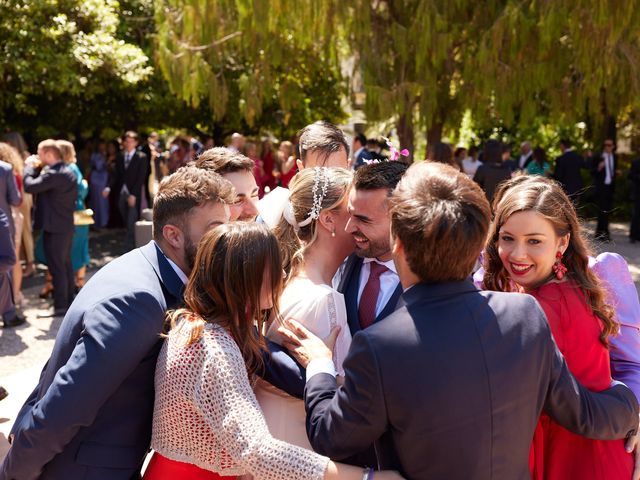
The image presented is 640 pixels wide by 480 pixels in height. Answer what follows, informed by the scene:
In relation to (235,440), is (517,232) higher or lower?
higher

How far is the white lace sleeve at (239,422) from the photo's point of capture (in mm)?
2018

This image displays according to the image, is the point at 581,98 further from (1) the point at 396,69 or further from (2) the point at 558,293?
(2) the point at 558,293

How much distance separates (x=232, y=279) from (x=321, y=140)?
3.02m

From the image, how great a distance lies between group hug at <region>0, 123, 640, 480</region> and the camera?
6.31ft

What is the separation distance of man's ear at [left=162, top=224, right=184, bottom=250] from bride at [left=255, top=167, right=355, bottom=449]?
438 millimetres

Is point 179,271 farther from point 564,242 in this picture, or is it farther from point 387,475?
point 564,242

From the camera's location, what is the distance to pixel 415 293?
200 cm

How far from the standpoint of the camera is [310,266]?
9.73ft

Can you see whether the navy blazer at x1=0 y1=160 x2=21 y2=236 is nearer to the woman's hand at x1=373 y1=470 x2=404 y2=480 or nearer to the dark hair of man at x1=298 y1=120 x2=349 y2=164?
the dark hair of man at x1=298 y1=120 x2=349 y2=164

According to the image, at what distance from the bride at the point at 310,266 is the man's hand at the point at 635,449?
3.29 ft

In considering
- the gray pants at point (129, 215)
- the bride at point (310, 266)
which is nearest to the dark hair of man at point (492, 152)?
the gray pants at point (129, 215)

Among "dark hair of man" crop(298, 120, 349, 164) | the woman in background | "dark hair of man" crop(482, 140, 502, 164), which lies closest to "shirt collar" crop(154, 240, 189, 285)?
"dark hair of man" crop(298, 120, 349, 164)

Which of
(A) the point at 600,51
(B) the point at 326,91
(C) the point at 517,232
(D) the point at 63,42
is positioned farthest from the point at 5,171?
(B) the point at 326,91

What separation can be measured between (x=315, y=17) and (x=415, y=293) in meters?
9.73
